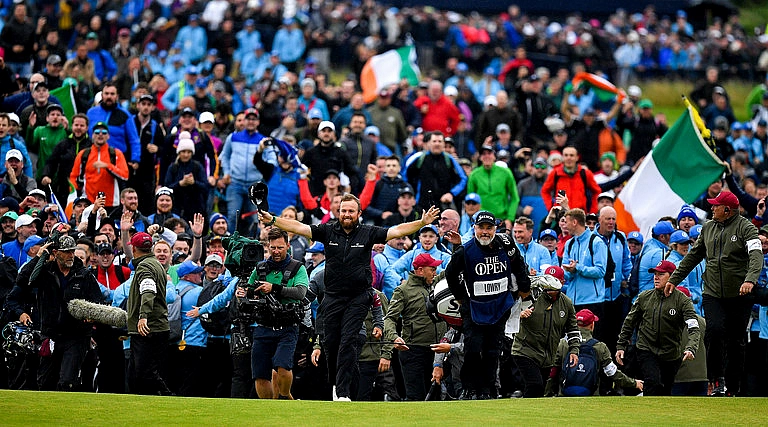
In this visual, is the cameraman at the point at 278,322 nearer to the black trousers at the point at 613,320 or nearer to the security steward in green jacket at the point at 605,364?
the security steward in green jacket at the point at 605,364

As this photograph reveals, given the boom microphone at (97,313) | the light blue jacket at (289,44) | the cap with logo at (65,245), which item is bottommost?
the boom microphone at (97,313)

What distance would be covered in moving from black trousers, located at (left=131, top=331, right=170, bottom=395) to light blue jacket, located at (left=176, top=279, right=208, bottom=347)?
83cm

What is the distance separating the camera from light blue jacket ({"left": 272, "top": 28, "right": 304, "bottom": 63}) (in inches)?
1437

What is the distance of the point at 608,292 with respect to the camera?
19.5m

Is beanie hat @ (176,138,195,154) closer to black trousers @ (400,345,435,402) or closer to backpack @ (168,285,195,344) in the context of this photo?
backpack @ (168,285,195,344)

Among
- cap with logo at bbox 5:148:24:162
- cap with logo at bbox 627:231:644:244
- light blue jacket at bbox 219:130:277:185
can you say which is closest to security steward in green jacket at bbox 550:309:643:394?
cap with logo at bbox 627:231:644:244

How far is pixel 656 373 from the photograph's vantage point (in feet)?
58.3

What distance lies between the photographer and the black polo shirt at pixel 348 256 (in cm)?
1617

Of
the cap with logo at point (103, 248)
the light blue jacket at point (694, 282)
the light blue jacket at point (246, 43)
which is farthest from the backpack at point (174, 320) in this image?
the light blue jacket at point (246, 43)

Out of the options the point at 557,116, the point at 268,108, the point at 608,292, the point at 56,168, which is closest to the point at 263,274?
the point at 608,292

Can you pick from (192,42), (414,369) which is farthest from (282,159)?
(192,42)

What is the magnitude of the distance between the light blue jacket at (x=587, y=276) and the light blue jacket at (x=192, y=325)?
4.74 meters

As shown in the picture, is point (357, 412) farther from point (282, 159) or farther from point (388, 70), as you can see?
point (388, 70)

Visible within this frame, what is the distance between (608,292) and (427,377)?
2.93 metres
